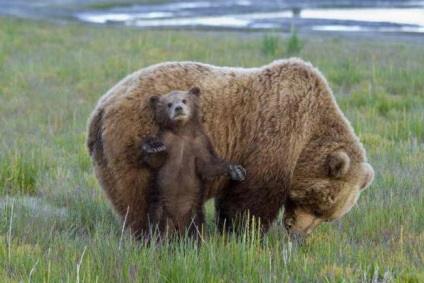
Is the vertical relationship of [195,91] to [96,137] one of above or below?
above

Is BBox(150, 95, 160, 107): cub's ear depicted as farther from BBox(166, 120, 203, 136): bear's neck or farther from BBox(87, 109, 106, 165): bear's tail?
BBox(87, 109, 106, 165): bear's tail

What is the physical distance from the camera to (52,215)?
671 cm

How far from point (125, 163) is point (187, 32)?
57.7ft

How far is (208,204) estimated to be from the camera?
24.5 feet

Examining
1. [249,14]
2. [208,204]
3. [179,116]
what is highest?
[179,116]

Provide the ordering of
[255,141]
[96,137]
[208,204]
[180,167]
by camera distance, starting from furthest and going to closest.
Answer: [208,204], [255,141], [96,137], [180,167]

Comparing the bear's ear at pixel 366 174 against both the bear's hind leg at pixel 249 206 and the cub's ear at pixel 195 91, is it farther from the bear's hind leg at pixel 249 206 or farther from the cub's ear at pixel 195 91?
the cub's ear at pixel 195 91

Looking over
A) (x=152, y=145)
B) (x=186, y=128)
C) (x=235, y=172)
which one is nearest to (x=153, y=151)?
(x=152, y=145)

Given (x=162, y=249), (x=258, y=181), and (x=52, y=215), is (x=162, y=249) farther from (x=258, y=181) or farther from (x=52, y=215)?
(x=52, y=215)

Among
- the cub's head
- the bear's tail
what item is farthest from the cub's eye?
the bear's tail

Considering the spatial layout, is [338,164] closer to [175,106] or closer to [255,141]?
[255,141]

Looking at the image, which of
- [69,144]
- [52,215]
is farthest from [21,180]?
[69,144]

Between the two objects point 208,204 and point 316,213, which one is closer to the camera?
point 316,213

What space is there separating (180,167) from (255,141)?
63 centimetres
